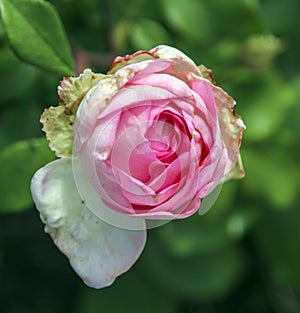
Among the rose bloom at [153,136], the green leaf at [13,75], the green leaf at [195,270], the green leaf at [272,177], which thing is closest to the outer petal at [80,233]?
the rose bloom at [153,136]

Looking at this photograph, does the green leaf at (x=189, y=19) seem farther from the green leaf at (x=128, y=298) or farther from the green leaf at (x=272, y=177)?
the green leaf at (x=128, y=298)

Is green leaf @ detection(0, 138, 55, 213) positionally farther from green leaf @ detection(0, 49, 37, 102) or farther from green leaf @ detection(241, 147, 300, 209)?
green leaf @ detection(241, 147, 300, 209)

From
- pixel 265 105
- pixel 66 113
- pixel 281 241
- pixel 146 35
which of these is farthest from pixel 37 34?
pixel 281 241

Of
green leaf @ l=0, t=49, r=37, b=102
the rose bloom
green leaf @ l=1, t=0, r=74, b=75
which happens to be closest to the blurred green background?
green leaf @ l=0, t=49, r=37, b=102

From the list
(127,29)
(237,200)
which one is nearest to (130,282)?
(237,200)

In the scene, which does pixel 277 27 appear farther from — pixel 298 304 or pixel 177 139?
pixel 177 139

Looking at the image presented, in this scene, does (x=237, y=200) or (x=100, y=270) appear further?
(x=237, y=200)
